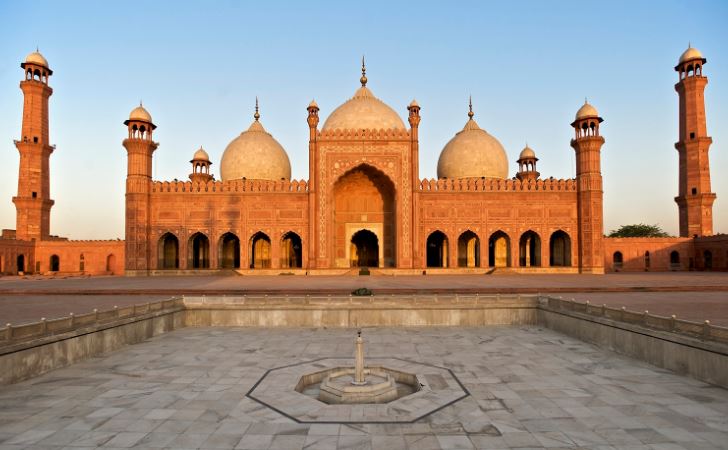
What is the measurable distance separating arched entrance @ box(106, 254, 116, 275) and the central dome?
15.2 meters

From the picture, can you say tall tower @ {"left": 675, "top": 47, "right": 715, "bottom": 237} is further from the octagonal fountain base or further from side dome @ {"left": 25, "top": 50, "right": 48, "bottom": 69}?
side dome @ {"left": 25, "top": 50, "right": 48, "bottom": 69}

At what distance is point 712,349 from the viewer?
520 cm

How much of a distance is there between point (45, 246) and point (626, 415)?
31.7m

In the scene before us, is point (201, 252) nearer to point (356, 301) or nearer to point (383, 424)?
point (356, 301)

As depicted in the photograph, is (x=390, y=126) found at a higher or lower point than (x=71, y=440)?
higher

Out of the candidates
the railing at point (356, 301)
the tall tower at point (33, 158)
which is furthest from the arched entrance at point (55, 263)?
the railing at point (356, 301)

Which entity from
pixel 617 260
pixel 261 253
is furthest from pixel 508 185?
pixel 261 253

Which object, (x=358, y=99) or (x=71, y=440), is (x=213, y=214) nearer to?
(x=358, y=99)

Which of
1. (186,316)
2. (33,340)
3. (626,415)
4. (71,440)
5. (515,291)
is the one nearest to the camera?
(71,440)

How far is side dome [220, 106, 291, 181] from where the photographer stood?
28516 millimetres

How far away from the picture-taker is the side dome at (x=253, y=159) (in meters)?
28.5

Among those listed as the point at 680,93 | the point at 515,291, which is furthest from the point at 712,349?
the point at 680,93

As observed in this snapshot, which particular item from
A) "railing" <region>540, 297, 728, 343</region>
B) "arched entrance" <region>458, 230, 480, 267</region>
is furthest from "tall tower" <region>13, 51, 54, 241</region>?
"railing" <region>540, 297, 728, 343</region>

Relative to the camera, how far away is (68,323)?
654 centimetres
